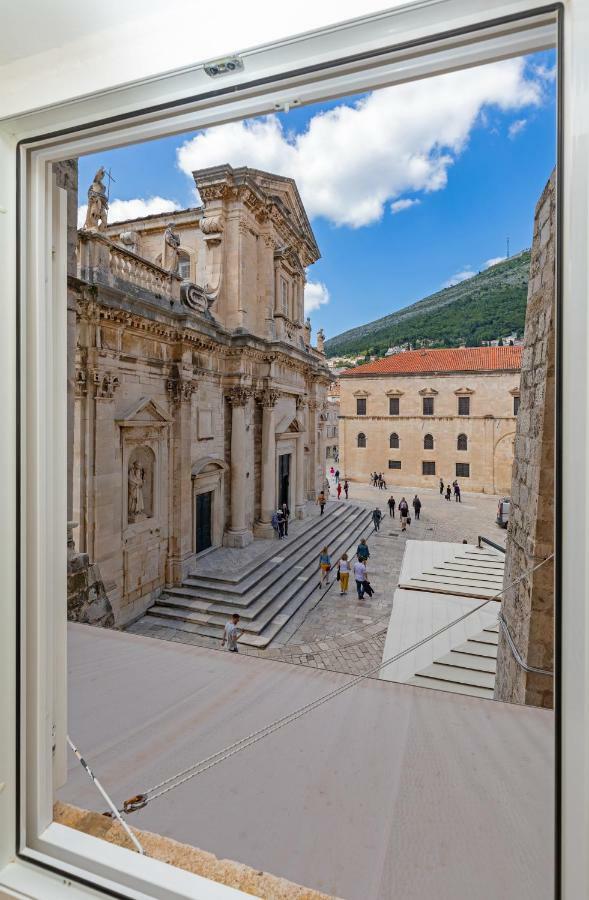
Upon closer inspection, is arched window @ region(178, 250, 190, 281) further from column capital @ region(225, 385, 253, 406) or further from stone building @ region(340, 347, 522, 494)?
stone building @ region(340, 347, 522, 494)

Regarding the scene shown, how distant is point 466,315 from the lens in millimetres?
70938

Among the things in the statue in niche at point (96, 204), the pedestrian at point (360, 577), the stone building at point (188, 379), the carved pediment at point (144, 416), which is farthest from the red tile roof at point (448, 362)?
the statue in niche at point (96, 204)

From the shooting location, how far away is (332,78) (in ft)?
3.44

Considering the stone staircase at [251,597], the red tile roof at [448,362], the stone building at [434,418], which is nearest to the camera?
the stone staircase at [251,597]

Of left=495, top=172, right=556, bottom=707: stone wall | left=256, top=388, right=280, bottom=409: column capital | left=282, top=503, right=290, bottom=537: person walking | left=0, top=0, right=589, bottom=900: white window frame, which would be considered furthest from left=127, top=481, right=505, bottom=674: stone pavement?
left=256, top=388, right=280, bottom=409: column capital

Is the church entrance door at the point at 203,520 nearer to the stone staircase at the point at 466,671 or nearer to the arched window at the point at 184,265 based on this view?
the arched window at the point at 184,265

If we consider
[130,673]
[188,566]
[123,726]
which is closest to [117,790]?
[123,726]

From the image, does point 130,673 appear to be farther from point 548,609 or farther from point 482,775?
point 548,609

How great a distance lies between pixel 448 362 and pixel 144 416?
90.2 feet

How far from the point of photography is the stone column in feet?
46.5

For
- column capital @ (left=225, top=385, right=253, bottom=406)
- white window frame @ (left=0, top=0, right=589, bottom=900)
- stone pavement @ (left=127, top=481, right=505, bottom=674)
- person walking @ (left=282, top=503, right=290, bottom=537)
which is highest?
column capital @ (left=225, top=385, right=253, bottom=406)

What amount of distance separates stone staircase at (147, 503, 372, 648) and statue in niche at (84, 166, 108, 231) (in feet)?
28.7

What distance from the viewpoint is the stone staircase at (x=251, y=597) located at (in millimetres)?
9641

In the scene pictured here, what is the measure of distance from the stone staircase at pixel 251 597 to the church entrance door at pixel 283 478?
3.64 meters
